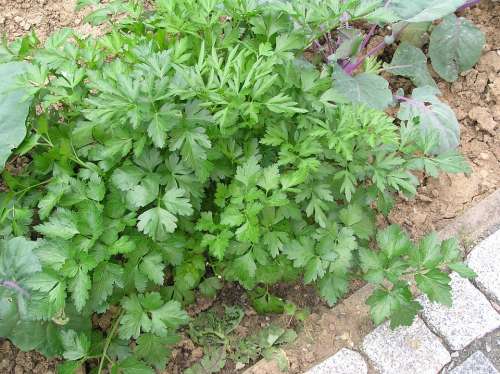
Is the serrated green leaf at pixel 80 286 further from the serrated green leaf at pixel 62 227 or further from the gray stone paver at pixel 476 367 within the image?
the gray stone paver at pixel 476 367

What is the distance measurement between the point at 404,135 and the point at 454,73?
859 mm

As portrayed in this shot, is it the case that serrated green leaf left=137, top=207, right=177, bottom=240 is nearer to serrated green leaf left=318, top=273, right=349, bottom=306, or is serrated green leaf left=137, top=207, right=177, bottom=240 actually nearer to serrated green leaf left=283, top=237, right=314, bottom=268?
serrated green leaf left=283, top=237, right=314, bottom=268

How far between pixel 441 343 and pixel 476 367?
0.15 meters

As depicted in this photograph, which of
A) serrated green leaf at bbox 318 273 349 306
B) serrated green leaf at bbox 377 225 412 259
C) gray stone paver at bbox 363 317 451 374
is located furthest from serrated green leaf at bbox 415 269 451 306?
gray stone paver at bbox 363 317 451 374

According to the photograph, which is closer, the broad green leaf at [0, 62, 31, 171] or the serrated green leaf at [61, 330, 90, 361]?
the serrated green leaf at [61, 330, 90, 361]

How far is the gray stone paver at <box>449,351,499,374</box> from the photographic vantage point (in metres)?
2.09

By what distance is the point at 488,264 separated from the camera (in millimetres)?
2281

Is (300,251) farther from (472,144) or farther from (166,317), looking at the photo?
(472,144)

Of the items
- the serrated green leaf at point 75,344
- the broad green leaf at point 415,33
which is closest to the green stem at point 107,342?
the serrated green leaf at point 75,344

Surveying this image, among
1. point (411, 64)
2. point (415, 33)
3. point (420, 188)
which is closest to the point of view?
point (420, 188)

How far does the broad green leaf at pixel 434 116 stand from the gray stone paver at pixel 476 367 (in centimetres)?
86

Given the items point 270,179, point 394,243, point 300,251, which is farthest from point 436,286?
point 270,179

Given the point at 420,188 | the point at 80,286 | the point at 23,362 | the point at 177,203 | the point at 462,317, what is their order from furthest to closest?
the point at 420,188, the point at 462,317, the point at 23,362, the point at 177,203, the point at 80,286

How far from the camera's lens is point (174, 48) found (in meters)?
1.87
